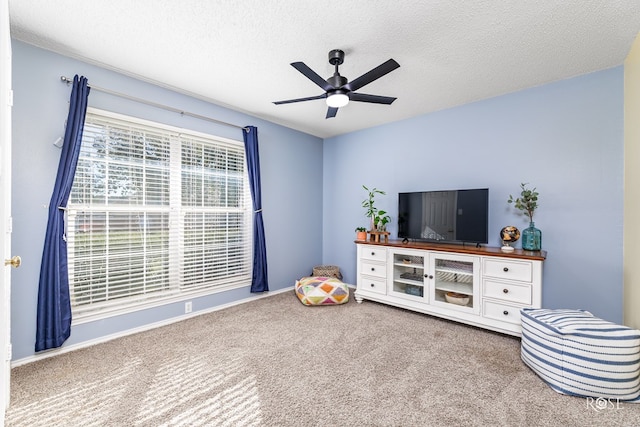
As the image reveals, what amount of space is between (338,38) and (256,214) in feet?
7.49

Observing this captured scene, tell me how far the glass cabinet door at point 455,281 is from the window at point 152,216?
2.34m

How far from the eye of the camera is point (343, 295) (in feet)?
11.7

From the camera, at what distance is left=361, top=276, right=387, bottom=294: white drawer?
137 inches

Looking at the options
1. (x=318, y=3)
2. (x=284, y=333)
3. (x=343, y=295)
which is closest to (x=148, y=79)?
(x=318, y=3)

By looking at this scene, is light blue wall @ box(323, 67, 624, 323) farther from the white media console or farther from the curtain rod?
the curtain rod

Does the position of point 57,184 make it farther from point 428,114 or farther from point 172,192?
point 428,114

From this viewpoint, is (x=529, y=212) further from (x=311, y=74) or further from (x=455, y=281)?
(x=311, y=74)

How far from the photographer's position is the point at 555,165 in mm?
2783

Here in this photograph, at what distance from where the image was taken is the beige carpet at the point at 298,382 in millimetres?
1611

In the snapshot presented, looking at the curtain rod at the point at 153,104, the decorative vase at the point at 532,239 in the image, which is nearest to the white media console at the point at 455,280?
the decorative vase at the point at 532,239

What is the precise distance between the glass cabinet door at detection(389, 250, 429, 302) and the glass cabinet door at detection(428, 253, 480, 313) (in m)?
0.13

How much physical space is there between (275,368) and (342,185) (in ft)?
10.0

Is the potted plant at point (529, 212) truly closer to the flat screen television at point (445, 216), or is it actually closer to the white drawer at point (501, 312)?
the flat screen television at point (445, 216)

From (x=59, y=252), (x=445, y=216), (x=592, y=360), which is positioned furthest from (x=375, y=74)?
(x=59, y=252)
